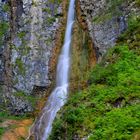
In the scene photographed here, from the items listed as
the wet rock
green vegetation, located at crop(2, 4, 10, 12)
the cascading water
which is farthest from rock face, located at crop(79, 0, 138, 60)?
green vegetation, located at crop(2, 4, 10, 12)

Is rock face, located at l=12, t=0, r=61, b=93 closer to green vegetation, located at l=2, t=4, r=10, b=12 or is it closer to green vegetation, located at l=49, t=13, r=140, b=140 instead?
green vegetation, located at l=2, t=4, r=10, b=12

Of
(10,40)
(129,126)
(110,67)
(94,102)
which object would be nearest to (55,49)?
(10,40)

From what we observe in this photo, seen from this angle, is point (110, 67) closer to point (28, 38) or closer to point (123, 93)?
point (123, 93)

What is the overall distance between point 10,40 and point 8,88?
3252mm

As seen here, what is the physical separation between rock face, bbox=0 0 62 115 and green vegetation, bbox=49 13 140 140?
8.60 m

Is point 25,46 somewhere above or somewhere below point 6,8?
below

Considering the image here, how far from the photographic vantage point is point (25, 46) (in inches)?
931

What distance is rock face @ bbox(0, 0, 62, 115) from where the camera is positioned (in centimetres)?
2267

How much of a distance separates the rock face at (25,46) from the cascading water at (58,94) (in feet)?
3.26

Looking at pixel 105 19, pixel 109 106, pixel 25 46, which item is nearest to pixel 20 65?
pixel 25 46

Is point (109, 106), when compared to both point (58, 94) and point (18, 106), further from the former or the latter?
point (18, 106)

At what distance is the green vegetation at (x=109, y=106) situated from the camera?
10.3 m

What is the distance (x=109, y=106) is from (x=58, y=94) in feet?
28.3

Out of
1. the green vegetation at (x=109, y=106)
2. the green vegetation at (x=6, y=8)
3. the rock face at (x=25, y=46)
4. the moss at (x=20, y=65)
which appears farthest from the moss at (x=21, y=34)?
the green vegetation at (x=109, y=106)
